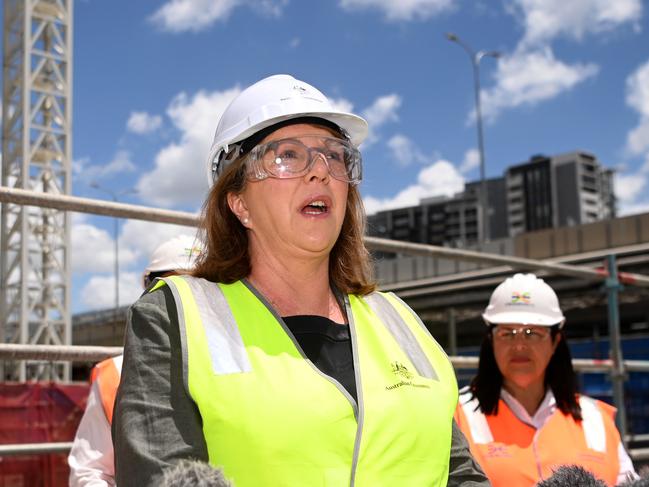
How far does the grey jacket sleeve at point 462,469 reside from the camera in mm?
1743

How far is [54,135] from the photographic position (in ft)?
81.4

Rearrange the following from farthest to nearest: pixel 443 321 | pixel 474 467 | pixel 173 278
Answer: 1. pixel 443 321
2. pixel 474 467
3. pixel 173 278

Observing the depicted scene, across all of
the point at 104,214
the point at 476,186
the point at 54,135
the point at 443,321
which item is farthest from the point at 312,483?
the point at 476,186

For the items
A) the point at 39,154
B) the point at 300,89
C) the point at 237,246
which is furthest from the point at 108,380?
the point at 39,154

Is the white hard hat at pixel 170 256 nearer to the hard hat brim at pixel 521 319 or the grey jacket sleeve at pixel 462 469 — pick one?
the hard hat brim at pixel 521 319

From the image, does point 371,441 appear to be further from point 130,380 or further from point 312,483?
point 130,380

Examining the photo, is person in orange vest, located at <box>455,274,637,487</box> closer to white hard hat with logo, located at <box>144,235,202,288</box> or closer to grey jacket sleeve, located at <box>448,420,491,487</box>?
white hard hat with logo, located at <box>144,235,202,288</box>

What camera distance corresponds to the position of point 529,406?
11.6 ft

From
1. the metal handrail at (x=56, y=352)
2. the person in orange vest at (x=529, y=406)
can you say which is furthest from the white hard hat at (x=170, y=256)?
the person in orange vest at (x=529, y=406)

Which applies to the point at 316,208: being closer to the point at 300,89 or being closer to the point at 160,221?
the point at 300,89

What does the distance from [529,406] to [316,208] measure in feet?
6.90

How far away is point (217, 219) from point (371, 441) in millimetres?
656

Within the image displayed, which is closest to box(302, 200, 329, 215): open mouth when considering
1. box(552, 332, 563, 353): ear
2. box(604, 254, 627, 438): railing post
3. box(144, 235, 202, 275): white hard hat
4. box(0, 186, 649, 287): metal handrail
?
box(0, 186, 649, 287): metal handrail

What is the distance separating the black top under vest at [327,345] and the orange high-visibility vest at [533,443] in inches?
67.4
